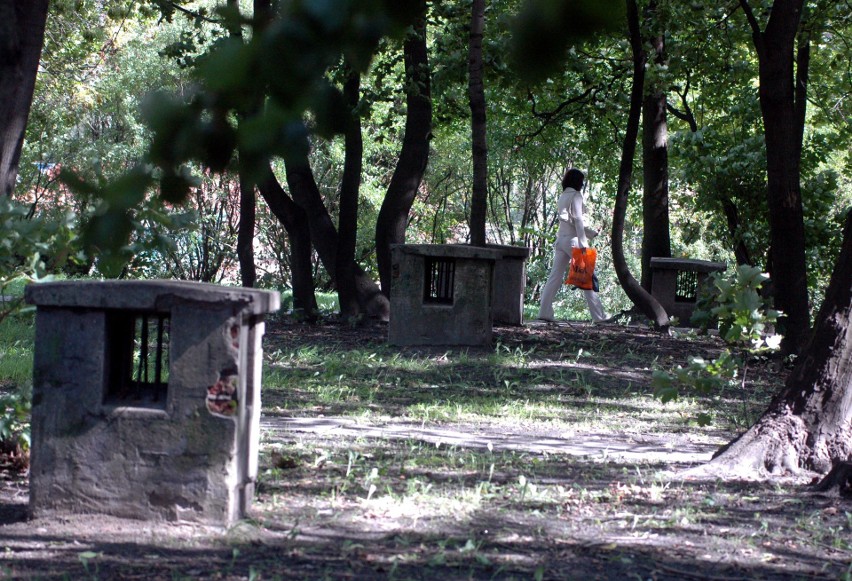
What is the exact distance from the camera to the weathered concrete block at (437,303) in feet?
36.1

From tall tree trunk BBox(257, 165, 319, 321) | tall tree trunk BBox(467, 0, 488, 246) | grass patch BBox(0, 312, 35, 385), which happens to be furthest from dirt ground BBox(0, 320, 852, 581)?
tall tree trunk BBox(257, 165, 319, 321)

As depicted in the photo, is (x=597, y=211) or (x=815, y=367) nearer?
(x=815, y=367)

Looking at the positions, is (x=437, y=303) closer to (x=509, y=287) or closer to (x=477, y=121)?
(x=477, y=121)

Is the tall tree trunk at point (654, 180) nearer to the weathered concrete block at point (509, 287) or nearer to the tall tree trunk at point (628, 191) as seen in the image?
the tall tree trunk at point (628, 191)

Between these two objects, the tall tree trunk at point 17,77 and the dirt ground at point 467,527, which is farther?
the tall tree trunk at point 17,77

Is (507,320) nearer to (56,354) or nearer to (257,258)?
(257,258)

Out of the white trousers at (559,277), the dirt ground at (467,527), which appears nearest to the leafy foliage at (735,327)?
the dirt ground at (467,527)

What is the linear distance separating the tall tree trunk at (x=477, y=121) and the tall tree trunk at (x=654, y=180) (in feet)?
14.5

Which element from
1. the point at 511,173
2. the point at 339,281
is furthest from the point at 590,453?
the point at 511,173

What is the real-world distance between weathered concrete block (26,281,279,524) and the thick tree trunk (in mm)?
2577

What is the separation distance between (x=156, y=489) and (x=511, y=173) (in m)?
20.4

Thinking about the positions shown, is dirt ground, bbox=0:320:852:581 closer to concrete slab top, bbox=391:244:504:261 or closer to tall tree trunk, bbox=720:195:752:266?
concrete slab top, bbox=391:244:504:261

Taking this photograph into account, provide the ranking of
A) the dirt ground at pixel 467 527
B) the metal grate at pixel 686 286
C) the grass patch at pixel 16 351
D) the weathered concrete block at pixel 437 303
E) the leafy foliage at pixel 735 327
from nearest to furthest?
the dirt ground at pixel 467 527 → the leafy foliage at pixel 735 327 → the grass patch at pixel 16 351 → the weathered concrete block at pixel 437 303 → the metal grate at pixel 686 286

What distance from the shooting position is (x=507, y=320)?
1420 cm
